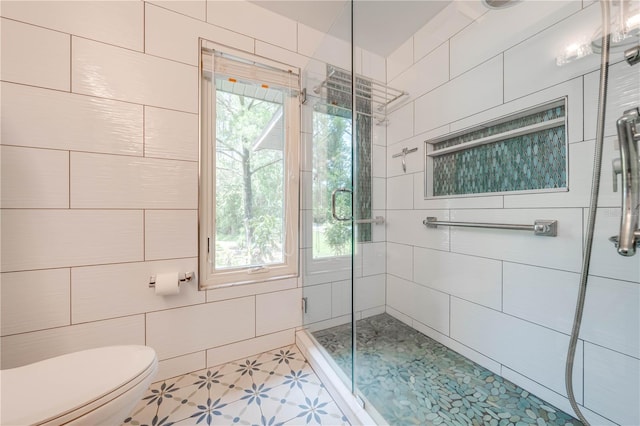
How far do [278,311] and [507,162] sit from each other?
1.57m

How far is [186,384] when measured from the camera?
45.7 inches

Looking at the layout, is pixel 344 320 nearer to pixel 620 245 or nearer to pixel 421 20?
pixel 620 245

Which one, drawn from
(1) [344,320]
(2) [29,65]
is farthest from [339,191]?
(2) [29,65]

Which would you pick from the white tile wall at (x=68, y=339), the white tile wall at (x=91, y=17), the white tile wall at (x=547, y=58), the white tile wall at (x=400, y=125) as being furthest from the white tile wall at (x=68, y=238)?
the white tile wall at (x=547, y=58)

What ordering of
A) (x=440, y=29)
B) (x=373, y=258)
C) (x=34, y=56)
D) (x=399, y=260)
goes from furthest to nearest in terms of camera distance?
(x=399, y=260) → (x=373, y=258) → (x=440, y=29) → (x=34, y=56)

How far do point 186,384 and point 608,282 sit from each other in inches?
74.1

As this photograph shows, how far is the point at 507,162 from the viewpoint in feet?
4.00

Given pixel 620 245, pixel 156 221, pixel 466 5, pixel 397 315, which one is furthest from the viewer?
pixel 397 315

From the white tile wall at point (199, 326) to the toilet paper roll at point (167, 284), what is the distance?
147 millimetres

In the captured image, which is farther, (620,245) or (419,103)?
(419,103)

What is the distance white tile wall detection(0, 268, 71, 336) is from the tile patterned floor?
0.55 meters

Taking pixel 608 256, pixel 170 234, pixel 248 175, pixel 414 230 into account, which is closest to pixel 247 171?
pixel 248 175

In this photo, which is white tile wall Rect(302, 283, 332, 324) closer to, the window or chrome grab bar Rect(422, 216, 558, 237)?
the window

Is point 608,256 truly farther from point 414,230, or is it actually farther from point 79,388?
point 79,388
